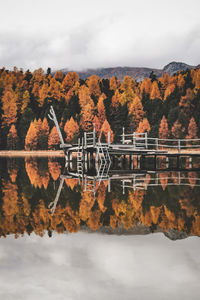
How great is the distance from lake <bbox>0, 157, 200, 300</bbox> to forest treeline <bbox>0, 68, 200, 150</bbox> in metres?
77.5

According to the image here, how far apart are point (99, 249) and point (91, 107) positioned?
106 m

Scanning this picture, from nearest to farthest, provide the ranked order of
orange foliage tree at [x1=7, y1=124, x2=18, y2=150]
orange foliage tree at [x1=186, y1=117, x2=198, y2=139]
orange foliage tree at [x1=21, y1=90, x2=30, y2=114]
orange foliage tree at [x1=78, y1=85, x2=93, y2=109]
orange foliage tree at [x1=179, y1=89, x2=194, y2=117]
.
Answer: orange foliage tree at [x1=186, y1=117, x2=198, y2=139], orange foliage tree at [x1=7, y1=124, x2=18, y2=150], orange foliage tree at [x1=179, y1=89, x2=194, y2=117], orange foliage tree at [x1=78, y1=85, x2=93, y2=109], orange foliage tree at [x1=21, y1=90, x2=30, y2=114]

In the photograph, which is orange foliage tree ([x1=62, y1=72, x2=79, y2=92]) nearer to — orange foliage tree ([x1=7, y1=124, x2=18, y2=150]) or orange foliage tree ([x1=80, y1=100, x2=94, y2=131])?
orange foliage tree ([x1=80, y1=100, x2=94, y2=131])

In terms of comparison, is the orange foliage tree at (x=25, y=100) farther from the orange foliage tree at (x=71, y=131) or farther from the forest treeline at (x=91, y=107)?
the orange foliage tree at (x=71, y=131)

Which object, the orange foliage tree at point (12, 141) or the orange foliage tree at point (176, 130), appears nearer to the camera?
the orange foliage tree at point (176, 130)

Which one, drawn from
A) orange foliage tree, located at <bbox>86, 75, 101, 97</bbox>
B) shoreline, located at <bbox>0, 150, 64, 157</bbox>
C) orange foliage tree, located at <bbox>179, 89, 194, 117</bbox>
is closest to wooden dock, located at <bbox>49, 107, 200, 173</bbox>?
shoreline, located at <bbox>0, 150, 64, 157</bbox>

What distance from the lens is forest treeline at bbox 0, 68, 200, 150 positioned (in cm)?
9775

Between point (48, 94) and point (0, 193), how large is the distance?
121 meters

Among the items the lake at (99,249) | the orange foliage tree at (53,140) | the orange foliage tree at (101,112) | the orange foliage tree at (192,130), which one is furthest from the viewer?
the orange foliage tree at (101,112)

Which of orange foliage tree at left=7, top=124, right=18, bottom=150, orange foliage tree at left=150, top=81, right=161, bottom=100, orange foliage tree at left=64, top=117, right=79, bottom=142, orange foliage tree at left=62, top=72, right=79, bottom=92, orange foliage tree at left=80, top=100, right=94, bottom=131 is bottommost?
orange foliage tree at left=7, top=124, right=18, bottom=150

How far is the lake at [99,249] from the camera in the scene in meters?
4.98

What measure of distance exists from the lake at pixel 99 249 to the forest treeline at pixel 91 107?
77.5 meters

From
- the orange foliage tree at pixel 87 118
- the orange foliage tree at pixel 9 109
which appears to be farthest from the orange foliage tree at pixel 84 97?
the orange foliage tree at pixel 9 109

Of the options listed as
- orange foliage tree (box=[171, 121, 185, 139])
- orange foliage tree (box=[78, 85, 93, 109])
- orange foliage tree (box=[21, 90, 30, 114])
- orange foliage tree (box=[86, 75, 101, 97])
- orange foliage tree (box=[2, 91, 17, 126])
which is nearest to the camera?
orange foliage tree (box=[171, 121, 185, 139])
